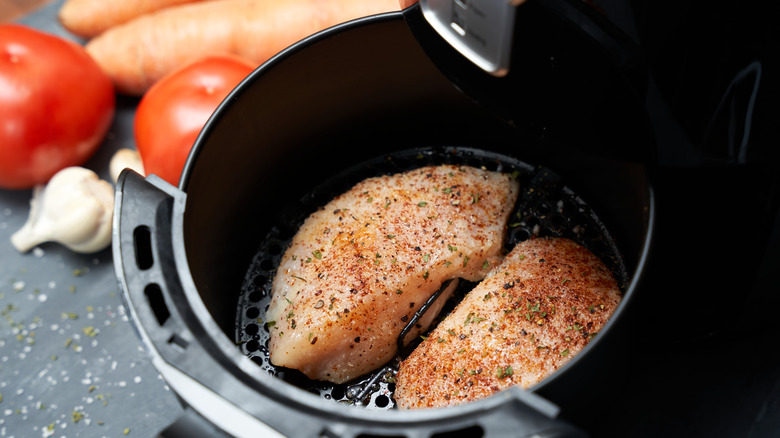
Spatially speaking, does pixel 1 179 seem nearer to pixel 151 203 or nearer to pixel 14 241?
pixel 14 241

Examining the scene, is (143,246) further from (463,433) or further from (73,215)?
(73,215)

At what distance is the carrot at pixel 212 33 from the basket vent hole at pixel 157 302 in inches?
39.4

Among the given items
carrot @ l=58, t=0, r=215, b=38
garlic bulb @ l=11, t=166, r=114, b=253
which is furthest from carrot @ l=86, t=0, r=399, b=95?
garlic bulb @ l=11, t=166, r=114, b=253

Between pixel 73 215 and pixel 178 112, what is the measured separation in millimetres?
304

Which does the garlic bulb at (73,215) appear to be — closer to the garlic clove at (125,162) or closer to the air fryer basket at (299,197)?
the garlic clove at (125,162)

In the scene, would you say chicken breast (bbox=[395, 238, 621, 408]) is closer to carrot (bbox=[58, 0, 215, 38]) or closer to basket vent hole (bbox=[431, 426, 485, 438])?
basket vent hole (bbox=[431, 426, 485, 438])

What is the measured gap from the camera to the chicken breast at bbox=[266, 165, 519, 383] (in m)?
1.08

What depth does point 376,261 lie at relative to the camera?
3.66 feet

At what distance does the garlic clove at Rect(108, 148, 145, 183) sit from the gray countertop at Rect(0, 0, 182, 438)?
20 centimetres

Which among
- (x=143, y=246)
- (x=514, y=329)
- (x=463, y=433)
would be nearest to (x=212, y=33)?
(x=143, y=246)

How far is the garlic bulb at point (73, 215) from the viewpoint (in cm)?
134

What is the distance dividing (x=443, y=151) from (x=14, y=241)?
96cm

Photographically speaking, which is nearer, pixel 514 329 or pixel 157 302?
pixel 157 302

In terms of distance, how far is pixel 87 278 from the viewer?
1.39 m
